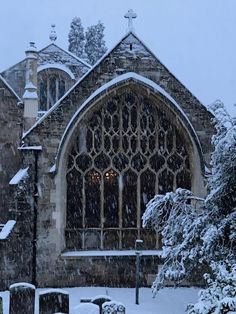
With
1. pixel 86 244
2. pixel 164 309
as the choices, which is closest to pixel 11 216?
pixel 86 244

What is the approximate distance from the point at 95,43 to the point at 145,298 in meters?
35.3

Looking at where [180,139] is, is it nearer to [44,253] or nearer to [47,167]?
[47,167]

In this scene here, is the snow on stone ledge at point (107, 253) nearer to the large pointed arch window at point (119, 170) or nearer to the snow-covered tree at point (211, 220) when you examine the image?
the large pointed arch window at point (119, 170)

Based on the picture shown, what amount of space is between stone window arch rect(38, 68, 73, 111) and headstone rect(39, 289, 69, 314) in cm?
1458

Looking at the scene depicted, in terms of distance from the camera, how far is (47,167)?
14453mm

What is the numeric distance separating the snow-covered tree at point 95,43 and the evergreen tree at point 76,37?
51 cm

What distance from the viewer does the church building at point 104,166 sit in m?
14.3

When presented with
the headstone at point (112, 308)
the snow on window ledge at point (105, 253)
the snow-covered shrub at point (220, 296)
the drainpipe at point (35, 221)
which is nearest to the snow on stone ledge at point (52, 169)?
the drainpipe at point (35, 221)

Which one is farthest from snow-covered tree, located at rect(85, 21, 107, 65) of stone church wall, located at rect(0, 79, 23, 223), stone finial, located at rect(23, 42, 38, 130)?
stone finial, located at rect(23, 42, 38, 130)

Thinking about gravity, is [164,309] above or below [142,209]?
below

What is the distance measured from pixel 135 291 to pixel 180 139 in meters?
4.15

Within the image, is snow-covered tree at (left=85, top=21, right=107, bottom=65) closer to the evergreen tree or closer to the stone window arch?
the evergreen tree

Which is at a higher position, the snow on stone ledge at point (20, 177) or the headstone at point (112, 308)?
the snow on stone ledge at point (20, 177)

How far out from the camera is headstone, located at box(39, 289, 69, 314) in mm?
10492
